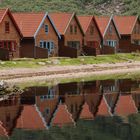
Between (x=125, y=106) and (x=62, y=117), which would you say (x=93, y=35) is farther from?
(x=62, y=117)

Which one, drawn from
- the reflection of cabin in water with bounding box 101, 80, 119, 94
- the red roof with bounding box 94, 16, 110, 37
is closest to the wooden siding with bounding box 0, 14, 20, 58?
the reflection of cabin in water with bounding box 101, 80, 119, 94

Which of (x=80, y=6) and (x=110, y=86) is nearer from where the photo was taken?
(x=110, y=86)

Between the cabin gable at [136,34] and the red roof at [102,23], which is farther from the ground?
the red roof at [102,23]

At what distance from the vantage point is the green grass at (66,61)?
226 ft

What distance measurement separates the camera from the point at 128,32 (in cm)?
10450

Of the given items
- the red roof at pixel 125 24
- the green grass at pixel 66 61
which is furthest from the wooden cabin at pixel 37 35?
the red roof at pixel 125 24

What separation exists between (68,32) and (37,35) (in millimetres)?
8848

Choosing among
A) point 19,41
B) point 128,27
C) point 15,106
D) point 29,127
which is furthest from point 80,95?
point 128,27

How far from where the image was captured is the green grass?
226 ft

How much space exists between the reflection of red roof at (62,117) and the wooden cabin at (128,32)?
63.4 m

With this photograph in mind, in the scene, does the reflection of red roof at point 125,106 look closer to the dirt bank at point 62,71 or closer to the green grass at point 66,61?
the dirt bank at point 62,71

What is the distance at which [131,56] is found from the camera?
3639 inches

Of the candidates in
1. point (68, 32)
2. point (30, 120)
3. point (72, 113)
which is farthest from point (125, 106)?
point (68, 32)

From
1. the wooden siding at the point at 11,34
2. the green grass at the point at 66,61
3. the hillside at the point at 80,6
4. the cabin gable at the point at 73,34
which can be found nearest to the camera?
the green grass at the point at 66,61
